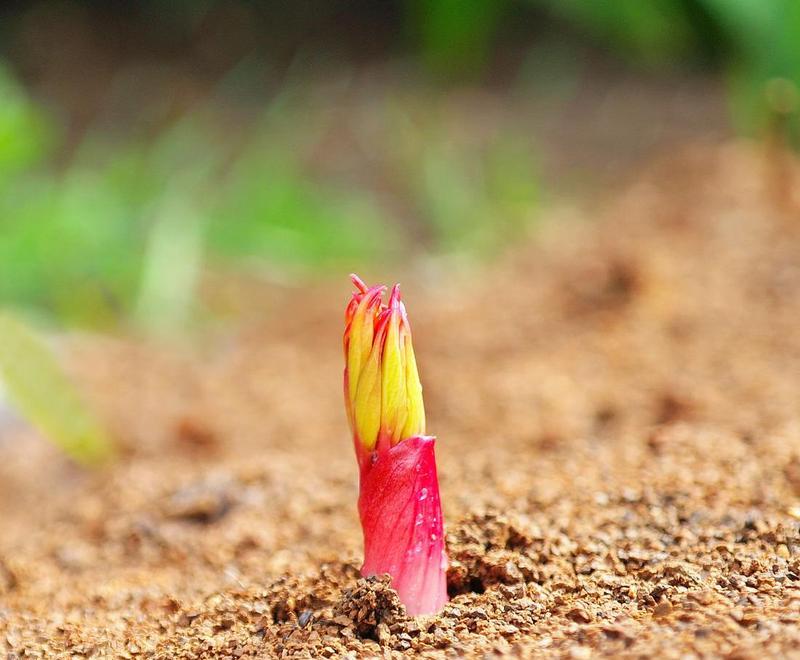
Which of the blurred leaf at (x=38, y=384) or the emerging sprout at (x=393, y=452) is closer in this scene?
the emerging sprout at (x=393, y=452)

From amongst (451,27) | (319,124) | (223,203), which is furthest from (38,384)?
(319,124)

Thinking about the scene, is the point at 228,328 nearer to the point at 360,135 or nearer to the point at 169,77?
the point at 360,135

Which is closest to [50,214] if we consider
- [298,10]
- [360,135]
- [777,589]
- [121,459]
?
[121,459]

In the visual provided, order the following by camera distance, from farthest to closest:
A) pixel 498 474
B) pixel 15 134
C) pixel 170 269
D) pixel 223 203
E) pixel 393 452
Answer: pixel 223 203 < pixel 170 269 < pixel 15 134 < pixel 498 474 < pixel 393 452

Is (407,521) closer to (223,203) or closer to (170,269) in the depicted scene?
(170,269)

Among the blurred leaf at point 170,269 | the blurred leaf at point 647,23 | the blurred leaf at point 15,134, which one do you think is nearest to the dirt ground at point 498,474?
the blurred leaf at point 170,269

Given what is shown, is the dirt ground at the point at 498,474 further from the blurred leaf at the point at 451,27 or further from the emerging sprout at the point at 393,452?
the blurred leaf at the point at 451,27
